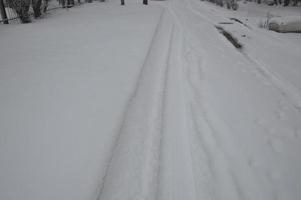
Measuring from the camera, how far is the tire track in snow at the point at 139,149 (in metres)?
2.17

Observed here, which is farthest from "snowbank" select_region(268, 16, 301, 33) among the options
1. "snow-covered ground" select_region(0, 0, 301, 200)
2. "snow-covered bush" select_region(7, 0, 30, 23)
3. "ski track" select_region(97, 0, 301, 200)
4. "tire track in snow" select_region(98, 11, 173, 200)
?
"snow-covered bush" select_region(7, 0, 30, 23)

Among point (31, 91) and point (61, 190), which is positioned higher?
point (31, 91)

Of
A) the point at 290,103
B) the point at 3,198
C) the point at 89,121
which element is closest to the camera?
the point at 3,198

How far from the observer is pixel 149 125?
309 cm

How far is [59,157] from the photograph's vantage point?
246 centimetres

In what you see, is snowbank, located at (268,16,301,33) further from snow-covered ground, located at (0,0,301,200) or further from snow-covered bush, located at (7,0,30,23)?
snow-covered bush, located at (7,0,30,23)

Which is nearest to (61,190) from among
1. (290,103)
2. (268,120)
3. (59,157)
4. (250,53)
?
(59,157)

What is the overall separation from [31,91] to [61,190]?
239cm

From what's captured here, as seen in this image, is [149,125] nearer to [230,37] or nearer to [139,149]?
[139,149]

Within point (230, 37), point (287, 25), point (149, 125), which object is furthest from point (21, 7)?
point (287, 25)

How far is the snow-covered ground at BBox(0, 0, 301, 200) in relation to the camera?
222 centimetres

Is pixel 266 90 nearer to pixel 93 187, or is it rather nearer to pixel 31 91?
pixel 93 187

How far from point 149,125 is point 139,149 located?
0.51m

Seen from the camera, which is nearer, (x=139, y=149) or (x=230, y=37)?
(x=139, y=149)
